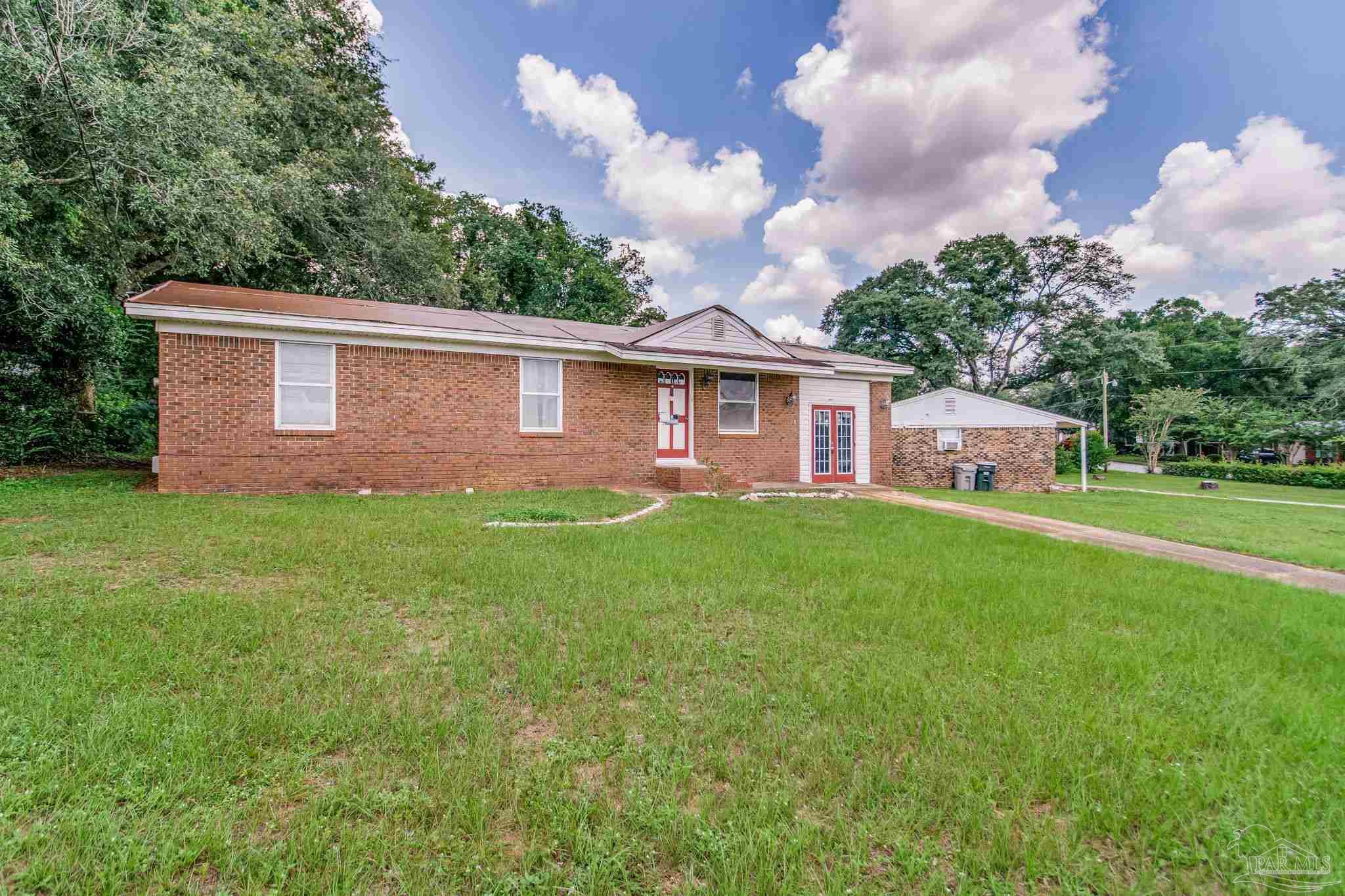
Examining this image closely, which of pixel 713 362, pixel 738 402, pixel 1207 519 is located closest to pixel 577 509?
pixel 713 362

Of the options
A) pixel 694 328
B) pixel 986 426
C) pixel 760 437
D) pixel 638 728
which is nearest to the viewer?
pixel 638 728

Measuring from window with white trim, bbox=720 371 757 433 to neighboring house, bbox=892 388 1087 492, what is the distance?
6918 millimetres

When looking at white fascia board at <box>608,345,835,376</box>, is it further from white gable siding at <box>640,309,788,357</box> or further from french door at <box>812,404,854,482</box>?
french door at <box>812,404,854,482</box>

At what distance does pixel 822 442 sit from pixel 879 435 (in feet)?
6.12

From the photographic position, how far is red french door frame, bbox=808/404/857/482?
13688 mm

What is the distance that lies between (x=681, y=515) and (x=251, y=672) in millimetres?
5565

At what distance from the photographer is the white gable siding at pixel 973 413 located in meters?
17.3

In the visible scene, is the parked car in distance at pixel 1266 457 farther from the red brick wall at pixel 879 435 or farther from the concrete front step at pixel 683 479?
the concrete front step at pixel 683 479

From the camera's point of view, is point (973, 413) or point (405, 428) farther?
point (973, 413)

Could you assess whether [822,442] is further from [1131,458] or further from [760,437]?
[1131,458]

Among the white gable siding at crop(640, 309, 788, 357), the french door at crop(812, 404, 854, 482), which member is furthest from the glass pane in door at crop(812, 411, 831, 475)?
the white gable siding at crop(640, 309, 788, 357)

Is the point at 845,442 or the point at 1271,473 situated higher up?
the point at 845,442

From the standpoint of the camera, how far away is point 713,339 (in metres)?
12.1

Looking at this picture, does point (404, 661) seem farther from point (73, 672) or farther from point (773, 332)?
point (773, 332)
